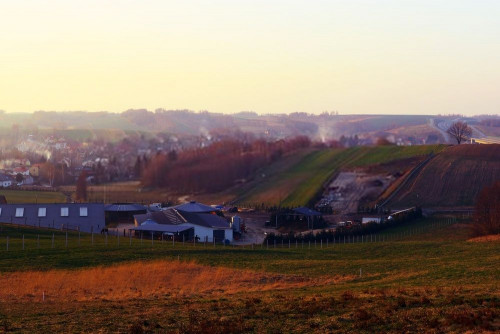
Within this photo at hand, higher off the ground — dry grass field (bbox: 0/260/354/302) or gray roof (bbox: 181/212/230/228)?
gray roof (bbox: 181/212/230/228)

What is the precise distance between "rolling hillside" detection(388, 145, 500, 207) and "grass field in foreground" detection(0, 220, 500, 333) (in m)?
23.4

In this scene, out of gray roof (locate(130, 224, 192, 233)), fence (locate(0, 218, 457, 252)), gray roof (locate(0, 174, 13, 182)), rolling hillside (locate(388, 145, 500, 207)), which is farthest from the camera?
gray roof (locate(0, 174, 13, 182))

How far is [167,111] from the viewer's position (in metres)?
199

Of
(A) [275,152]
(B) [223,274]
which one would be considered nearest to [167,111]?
(A) [275,152]

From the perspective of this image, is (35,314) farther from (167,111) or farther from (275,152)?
(167,111)

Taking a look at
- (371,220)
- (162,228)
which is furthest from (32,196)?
(371,220)

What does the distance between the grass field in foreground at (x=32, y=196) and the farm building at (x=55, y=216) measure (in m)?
13.6

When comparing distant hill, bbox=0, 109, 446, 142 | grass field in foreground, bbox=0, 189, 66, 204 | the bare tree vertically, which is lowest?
grass field in foreground, bbox=0, 189, 66, 204

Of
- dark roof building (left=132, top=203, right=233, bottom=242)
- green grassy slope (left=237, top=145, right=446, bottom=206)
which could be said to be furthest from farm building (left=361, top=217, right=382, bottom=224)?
green grassy slope (left=237, top=145, right=446, bottom=206)

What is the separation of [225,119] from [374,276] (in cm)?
15365

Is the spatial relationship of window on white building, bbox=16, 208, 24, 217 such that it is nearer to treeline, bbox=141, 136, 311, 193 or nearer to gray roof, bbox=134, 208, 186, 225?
gray roof, bbox=134, 208, 186, 225

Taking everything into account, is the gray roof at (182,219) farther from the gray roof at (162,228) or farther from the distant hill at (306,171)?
the distant hill at (306,171)

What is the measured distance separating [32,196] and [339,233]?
113 ft

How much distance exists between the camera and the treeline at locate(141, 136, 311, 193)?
3189 inches
